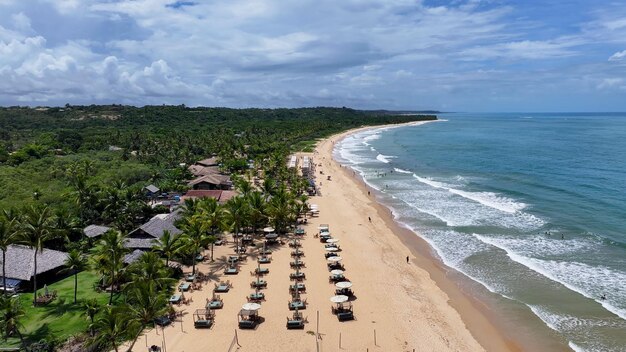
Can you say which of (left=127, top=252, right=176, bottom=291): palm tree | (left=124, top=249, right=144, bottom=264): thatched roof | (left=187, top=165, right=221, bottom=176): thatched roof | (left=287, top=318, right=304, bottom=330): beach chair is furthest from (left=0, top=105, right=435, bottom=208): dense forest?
(left=287, top=318, right=304, bottom=330): beach chair

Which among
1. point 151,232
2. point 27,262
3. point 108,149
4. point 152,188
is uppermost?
point 108,149

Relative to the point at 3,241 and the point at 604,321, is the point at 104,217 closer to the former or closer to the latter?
the point at 3,241

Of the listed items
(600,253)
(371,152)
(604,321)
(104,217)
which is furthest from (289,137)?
(604,321)

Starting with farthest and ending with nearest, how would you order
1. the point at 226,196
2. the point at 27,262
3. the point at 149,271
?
the point at 226,196
the point at 27,262
the point at 149,271

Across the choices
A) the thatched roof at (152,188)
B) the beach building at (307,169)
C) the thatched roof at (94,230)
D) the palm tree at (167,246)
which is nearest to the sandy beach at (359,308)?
the palm tree at (167,246)

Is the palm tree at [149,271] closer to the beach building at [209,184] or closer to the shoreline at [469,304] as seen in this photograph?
the shoreline at [469,304]

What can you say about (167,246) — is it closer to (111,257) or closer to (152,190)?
(111,257)

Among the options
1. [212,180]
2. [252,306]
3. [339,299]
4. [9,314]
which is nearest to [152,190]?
[212,180]
